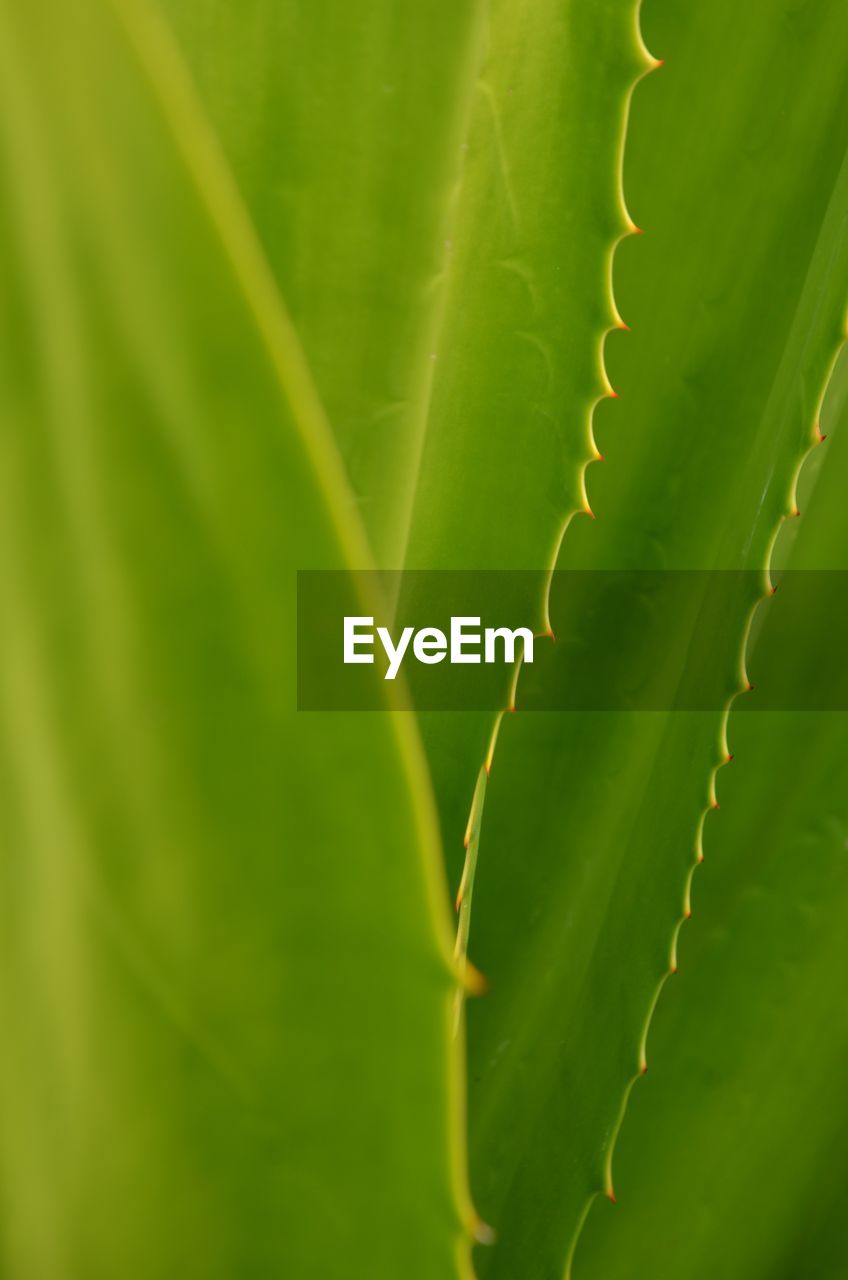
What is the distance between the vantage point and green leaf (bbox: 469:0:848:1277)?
15.2 inches

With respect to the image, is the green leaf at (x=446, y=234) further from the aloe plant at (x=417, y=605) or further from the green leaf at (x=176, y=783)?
the green leaf at (x=176, y=783)

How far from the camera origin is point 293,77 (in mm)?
346

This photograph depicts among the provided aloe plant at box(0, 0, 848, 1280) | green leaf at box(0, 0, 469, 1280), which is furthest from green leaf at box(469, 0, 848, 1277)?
green leaf at box(0, 0, 469, 1280)

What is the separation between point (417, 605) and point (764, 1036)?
0.20m

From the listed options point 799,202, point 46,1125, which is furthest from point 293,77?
point 46,1125

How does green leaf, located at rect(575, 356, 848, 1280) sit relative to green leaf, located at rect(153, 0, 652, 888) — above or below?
below

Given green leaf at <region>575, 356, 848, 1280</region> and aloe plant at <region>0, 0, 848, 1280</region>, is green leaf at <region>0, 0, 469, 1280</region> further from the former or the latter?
green leaf at <region>575, 356, 848, 1280</region>

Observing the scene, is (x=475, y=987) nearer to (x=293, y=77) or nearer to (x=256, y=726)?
(x=256, y=726)

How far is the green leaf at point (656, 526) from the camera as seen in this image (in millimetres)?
387

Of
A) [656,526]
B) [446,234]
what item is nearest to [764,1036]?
[656,526]

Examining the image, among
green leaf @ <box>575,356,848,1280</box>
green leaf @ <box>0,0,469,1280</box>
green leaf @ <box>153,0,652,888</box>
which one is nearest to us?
green leaf @ <box>0,0,469,1280</box>

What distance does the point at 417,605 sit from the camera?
15.6 inches

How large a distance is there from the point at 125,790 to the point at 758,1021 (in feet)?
1.10

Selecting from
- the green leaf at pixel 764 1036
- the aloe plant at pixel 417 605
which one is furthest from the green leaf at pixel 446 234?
the green leaf at pixel 764 1036
